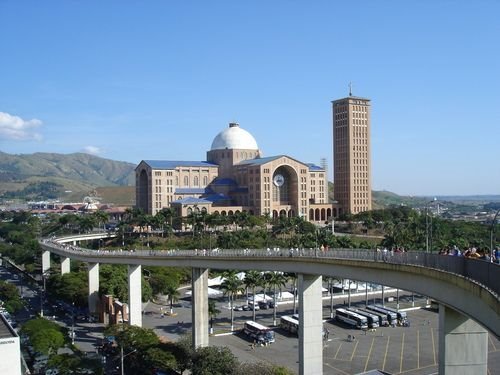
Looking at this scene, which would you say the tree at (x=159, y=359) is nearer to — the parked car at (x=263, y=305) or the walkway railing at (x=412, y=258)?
the walkway railing at (x=412, y=258)

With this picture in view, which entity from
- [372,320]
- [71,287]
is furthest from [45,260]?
[372,320]

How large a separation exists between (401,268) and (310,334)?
12.8 meters

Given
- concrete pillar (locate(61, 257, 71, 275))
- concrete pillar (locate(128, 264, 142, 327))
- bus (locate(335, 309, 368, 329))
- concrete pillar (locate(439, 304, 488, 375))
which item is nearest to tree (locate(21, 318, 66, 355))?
concrete pillar (locate(128, 264, 142, 327))

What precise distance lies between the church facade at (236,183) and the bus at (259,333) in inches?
3314

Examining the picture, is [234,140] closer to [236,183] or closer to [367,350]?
[236,183]

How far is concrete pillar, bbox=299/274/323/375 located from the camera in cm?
4588

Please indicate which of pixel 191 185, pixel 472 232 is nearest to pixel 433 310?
pixel 472 232

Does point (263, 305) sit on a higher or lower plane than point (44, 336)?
lower

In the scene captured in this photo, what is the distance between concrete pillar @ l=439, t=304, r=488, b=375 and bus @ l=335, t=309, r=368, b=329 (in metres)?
38.7

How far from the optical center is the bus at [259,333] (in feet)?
211

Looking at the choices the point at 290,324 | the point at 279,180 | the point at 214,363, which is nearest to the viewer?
the point at 214,363

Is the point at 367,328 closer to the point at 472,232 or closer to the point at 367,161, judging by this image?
the point at 472,232

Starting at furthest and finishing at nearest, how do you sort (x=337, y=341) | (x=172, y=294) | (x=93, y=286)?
(x=93, y=286)
(x=172, y=294)
(x=337, y=341)

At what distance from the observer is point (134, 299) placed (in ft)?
235
